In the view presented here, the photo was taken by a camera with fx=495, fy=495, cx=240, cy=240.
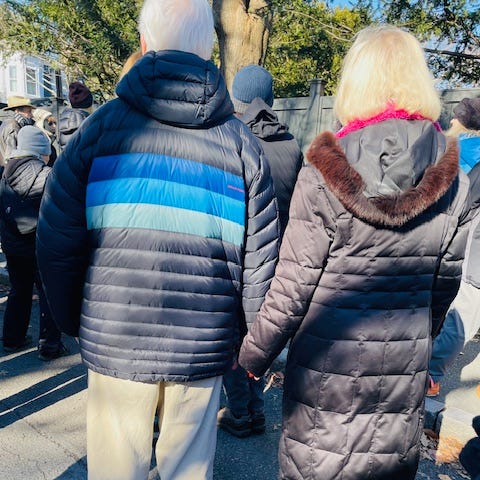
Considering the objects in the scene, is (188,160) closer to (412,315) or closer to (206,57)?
(206,57)

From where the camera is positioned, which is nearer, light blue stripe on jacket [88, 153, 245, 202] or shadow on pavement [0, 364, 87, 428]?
light blue stripe on jacket [88, 153, 245, 202]

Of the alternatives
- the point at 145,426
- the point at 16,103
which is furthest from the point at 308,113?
the point at 145,426

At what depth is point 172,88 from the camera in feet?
5.17

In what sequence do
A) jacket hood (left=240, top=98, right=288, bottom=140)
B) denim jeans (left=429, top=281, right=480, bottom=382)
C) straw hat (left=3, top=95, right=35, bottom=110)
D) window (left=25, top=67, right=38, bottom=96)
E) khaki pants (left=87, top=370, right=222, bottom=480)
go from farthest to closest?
window (left=25, top=67, right=38, bottom=96)
straw hat (left=3, top=95, right=35, bottom=110)
denim jeans (left=429, top=281, right=480, bottom=382)
jacket hood (left=240, top=98, right=288, bottom=140)
khaki pants (left=87, top=370, right=222, bottom=480)

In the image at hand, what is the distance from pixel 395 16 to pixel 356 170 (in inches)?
286

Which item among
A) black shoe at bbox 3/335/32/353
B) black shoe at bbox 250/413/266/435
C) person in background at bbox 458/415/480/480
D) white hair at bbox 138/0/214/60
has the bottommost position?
black shoe at bbox 3/335/32/353

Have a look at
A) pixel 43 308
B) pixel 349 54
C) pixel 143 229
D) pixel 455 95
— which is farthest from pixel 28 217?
pixel 455 95

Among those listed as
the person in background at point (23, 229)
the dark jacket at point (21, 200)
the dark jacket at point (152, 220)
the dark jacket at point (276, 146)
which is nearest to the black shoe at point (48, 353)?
the person in background at point (23, 229)

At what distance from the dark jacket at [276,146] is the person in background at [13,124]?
2449mm

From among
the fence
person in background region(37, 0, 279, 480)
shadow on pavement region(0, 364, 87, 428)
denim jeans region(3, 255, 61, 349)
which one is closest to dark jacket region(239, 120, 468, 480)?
person in background region(37, 0, 279, 480)

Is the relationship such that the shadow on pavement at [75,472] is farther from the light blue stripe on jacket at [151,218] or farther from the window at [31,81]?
the window at [31,81]

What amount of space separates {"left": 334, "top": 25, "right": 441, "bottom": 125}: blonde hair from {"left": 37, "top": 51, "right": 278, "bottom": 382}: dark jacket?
45cm

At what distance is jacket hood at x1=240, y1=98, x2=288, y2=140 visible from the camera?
294 cm

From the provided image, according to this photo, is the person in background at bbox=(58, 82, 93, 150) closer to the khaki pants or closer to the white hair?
the white hair
